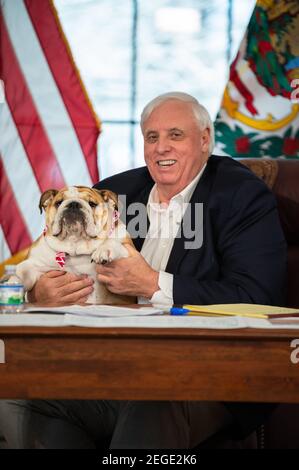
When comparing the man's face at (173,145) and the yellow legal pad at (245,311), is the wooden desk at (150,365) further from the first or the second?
the man's face at (173,145)

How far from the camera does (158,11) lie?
11.6ft

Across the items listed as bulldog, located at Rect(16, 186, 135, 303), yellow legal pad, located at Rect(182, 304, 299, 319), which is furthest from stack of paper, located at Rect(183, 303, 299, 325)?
bulldog, located at Rect(16, 186, 135, 303)

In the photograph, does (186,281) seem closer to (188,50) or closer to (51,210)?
(51,210)

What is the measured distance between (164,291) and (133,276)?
9cm

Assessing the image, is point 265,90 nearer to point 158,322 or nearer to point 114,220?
point 114,220

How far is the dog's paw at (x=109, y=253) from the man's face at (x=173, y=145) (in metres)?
0.42

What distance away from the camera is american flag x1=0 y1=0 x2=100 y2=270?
350cm

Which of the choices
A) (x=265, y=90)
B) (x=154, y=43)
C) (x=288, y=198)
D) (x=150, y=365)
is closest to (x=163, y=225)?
(x=288, y=198)

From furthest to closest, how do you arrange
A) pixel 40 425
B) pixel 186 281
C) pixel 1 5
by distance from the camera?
1. pixel 1 5
2. pixel 186 281
3. pixel 40 425

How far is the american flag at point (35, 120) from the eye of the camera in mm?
3498

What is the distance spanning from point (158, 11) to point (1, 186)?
1.21m

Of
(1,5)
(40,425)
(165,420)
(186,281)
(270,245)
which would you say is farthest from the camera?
(1,5)

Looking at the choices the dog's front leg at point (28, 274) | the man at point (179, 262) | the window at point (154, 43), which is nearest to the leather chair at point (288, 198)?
the man at point (179, 262)

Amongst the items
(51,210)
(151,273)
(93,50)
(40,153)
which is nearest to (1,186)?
(40,153)
